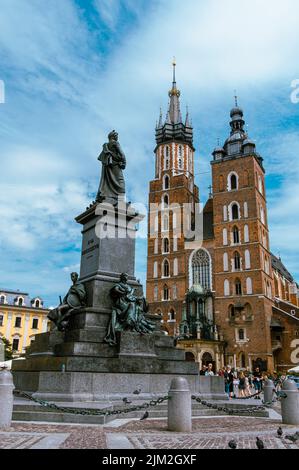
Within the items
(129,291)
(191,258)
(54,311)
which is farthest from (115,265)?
(191,258)

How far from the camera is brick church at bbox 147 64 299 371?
142ft

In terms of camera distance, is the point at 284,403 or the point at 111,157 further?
the point at 111,157

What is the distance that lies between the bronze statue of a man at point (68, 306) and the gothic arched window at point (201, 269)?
3900 centimetres

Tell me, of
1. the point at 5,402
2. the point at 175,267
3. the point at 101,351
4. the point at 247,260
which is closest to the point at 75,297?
the point at 101,351

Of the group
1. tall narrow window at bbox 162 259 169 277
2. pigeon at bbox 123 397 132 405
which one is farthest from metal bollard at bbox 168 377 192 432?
tall narrow window at bbox 162 259 169 277

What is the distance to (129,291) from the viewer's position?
9.93 m

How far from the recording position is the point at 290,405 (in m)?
7.48

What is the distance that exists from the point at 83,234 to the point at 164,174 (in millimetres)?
46378

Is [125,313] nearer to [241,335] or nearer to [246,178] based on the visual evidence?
[241,335]

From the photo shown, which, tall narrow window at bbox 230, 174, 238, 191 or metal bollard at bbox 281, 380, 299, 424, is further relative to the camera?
tall narrow window at bbox 230, 174, 238, 191

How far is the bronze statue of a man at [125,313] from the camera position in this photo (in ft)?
30.4

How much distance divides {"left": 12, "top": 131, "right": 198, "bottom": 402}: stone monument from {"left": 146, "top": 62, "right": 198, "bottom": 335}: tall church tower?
37136 millimetres

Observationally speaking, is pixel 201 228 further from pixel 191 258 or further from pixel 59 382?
pixel 59 382

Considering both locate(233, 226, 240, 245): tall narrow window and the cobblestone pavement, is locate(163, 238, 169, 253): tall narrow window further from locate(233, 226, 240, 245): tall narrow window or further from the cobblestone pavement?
the cobblestone pavement
